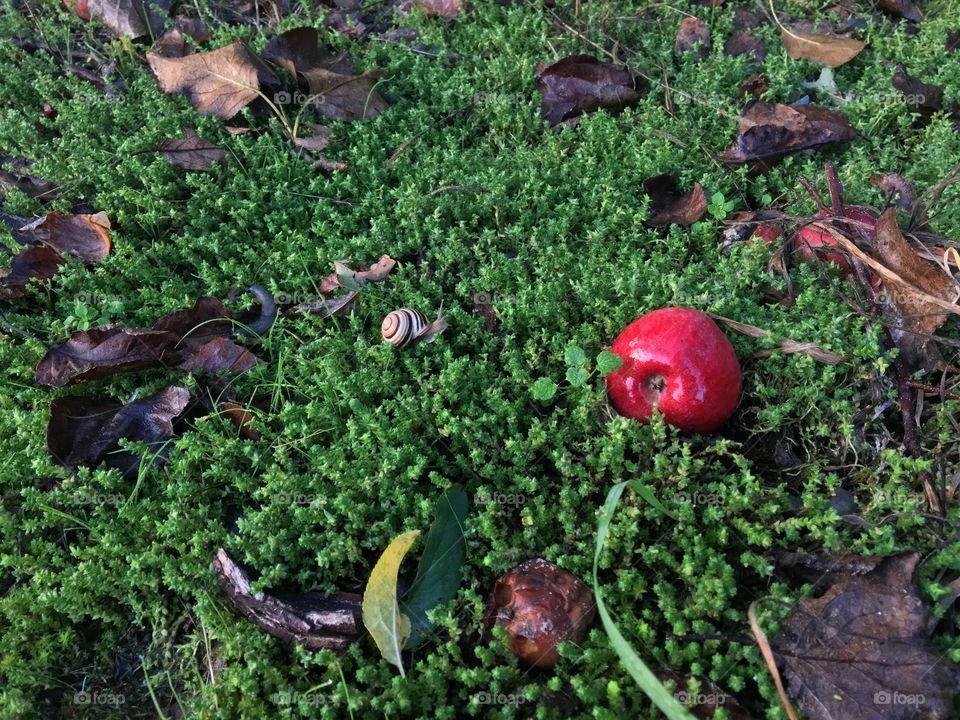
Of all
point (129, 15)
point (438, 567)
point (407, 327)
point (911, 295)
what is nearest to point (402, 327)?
point (407, 327)

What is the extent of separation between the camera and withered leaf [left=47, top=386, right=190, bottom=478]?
2664 millimetres

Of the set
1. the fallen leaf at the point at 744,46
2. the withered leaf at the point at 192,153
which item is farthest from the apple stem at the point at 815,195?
the withered leaf at the point at 192,153

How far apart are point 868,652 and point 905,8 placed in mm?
4695

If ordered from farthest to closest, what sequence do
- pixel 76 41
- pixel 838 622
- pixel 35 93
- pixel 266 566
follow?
pixel 76 41 < pixel 35 93 < pixel 266 566 < pixel 838 622

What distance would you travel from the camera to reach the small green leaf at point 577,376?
2.65 m

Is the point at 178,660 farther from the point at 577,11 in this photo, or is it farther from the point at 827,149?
the point at 577,11

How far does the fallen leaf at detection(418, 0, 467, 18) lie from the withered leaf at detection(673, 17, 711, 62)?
152cm

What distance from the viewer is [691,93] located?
13.4ft

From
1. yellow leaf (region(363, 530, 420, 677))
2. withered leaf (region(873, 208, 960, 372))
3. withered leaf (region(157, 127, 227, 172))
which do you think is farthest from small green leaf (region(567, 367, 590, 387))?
withered leaf (region(157, 127, 227, 172))

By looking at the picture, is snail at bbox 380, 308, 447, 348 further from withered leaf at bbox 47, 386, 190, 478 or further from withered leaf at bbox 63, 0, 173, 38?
withered leaf at bbox 63, 0, 173, 38

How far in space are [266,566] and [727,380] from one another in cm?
177

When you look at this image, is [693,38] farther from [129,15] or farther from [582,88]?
[129,15]

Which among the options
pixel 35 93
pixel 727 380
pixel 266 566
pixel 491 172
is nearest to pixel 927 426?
pixel 727 380

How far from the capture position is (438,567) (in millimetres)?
2277
